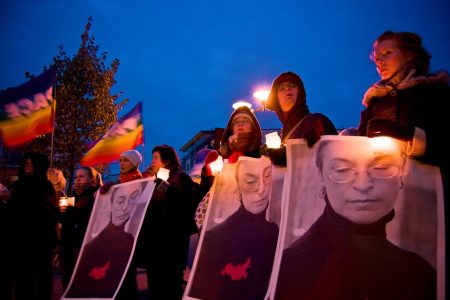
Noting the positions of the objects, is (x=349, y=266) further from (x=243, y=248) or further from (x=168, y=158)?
(x=168, y=158)

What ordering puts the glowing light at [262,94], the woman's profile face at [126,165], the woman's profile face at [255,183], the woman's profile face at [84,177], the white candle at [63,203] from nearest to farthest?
the woman's profile face at [255,183]
the woman's profile face at [126,165]
the white candle at [63,203]
the woman's profile face at [84,177]
the glowing light at [262,94]

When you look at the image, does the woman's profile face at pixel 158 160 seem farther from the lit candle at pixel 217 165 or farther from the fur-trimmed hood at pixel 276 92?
the fur-trimmed hood at pixel 276 92

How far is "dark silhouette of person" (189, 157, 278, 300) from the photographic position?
2502 millimetres

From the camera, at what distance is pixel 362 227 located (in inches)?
76.8

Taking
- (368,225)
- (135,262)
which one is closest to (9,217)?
(135,262)

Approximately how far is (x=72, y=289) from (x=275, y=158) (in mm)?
2377

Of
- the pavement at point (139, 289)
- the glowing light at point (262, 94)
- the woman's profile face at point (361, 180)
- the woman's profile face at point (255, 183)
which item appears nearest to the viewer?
the woman's profile face at point (361, 180)

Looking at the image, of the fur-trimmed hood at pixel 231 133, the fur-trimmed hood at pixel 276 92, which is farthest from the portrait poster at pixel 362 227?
the fur-trimmed hood at pixel 231 133

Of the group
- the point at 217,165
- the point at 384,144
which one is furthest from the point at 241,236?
the point at 384,144

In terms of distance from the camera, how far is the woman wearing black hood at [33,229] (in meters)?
4.30

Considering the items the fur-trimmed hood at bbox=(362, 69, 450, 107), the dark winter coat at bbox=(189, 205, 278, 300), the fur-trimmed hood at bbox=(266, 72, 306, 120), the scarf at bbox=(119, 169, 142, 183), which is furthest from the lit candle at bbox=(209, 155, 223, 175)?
the fur-trimmed hood at bbox=(362, 69, 450, 107)

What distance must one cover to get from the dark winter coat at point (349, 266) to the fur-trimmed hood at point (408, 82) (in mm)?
811

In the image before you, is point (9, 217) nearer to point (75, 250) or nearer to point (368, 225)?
point (75, 250)

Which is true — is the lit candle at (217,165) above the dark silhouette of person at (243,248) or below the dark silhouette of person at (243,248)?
above
